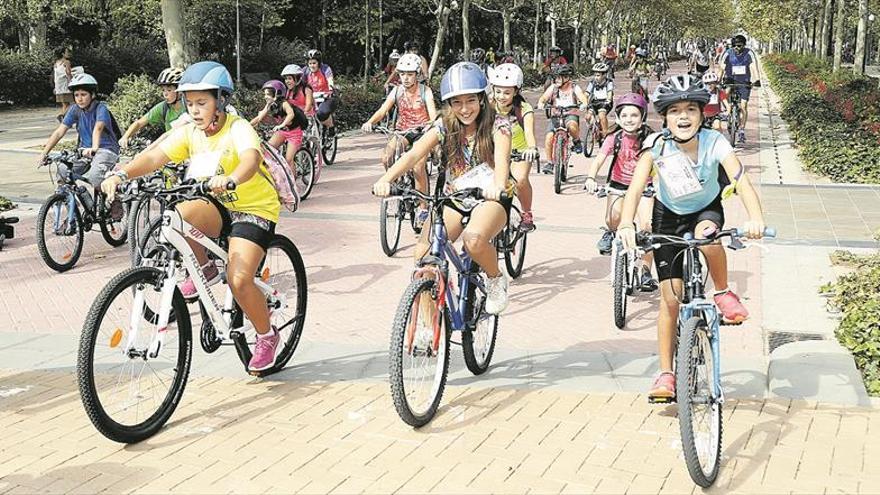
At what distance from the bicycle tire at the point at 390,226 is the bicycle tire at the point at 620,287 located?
2999mm

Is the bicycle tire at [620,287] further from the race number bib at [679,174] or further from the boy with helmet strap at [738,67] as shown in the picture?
the boy with helmet strap at [738,67]

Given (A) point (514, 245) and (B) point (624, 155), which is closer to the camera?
(B) point (624, 155)

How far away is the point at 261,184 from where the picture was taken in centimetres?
560

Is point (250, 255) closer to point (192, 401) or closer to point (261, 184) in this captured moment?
point (261, 184)

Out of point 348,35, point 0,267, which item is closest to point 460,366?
point 0,267

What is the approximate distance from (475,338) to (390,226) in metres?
4.09

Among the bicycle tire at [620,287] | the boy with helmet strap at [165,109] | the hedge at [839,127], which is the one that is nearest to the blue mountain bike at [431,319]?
the bicycle tire at [620,287]

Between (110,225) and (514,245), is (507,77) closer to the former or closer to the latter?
(514,245)

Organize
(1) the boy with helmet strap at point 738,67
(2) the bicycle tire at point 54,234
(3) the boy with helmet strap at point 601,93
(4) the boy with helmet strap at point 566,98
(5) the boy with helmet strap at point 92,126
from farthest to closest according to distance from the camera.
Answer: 1. (1) the boy with helmet strap at point 738,67
2. (3) the boy with helmet strap at point 601,93
3. (4) the boy with helmet strap at point 566,98
4. (5) the boy with helmet strap at point 92,126
5. (2) the bicycle tire at point 54,234

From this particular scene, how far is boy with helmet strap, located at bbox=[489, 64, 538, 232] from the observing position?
817cm

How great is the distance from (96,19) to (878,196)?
100 ft

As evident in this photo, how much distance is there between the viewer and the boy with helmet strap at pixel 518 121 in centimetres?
817

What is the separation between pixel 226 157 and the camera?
18.1 feet

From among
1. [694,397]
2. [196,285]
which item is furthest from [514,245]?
[694,397]
